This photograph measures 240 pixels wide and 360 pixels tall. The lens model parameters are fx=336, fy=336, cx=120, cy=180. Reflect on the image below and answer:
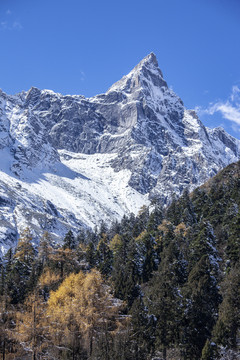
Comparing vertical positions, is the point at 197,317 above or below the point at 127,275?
below

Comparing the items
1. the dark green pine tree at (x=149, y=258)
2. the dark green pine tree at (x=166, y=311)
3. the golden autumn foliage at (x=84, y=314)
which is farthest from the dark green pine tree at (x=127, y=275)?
the dark green pine tree at (x=166, y=311)

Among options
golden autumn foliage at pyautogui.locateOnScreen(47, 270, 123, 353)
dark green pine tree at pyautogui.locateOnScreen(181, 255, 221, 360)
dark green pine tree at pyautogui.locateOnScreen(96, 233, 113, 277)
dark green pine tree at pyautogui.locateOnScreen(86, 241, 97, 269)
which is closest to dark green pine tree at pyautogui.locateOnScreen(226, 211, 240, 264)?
dark green pine tree at pyautogui.locateOnScreen(181, 255, 221, 360)

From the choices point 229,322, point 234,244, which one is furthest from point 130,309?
point 234,244

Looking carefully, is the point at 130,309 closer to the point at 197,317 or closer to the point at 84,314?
the point at 84,314

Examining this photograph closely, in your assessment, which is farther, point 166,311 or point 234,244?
point 234,244

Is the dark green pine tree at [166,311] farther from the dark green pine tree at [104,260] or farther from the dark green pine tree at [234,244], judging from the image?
the dark green pine tree at [104,260]

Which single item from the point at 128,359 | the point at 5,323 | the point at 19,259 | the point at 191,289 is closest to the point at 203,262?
the point at 191,289

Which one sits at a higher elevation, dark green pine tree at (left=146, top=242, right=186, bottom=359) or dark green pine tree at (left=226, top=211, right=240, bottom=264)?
dark green pine tree at (left=226, top=211, right=240, bottom=264)

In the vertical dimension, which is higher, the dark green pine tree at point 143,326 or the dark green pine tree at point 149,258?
the dark green pine tree at point 149,258

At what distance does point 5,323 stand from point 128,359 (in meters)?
16.8

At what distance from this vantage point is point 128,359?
101ft

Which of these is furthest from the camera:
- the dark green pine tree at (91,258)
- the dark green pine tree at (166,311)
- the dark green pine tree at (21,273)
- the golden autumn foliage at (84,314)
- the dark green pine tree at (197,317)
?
the dark green pine tree at (91,258)

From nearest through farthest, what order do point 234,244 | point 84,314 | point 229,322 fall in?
point 229,322 < point 84,314 < point 234,244

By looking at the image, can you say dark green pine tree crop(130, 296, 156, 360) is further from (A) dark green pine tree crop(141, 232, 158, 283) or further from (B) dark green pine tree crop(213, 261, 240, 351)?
(A) dark green pine tree crop(141, 232, 158, 283)
